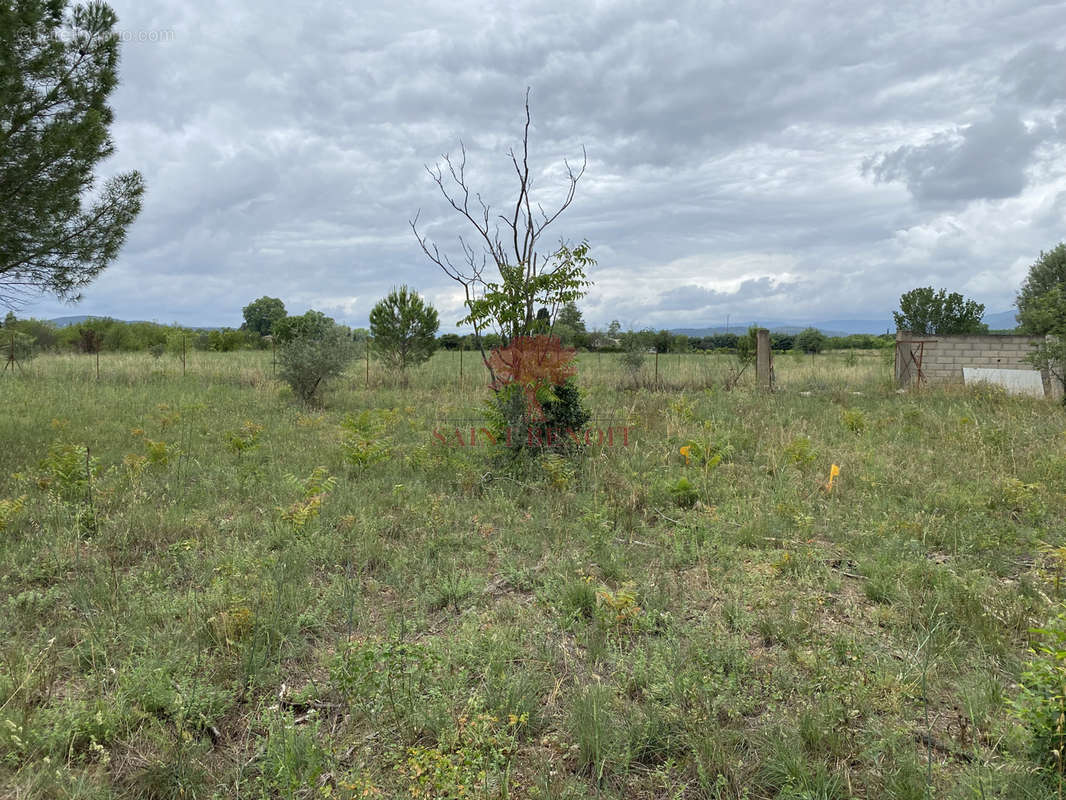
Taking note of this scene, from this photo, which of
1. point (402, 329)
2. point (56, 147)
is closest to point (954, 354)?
point (402, 329)

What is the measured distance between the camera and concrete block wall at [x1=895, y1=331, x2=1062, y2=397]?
15.8m

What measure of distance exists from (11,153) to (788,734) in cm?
1065

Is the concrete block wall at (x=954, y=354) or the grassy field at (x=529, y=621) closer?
the grassy field at (x=529, y=621)

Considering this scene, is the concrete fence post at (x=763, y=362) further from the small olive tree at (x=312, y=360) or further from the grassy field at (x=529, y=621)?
the small olive tree at (x=312, y=360)

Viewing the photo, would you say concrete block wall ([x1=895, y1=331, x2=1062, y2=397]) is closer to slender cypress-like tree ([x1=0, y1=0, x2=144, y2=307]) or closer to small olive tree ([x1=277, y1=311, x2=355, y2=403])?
small olive tree ([x1=277, y1=311, x2=355, y2=403])

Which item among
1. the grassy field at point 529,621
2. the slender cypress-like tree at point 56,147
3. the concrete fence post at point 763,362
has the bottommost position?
the grassy field at point 529,621

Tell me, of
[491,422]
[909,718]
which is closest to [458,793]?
[909,718]

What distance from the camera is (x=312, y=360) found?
1291 cm

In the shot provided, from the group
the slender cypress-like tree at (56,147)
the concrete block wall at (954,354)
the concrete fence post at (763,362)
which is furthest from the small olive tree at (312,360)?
A: the concrete block wall at (954,354)

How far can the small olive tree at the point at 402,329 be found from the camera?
18.8m

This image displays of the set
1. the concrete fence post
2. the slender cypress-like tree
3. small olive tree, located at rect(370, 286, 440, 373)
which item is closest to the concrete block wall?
the concrete fence post

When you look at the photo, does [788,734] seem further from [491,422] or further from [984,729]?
[491,422]

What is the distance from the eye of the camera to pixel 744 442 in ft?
26.8

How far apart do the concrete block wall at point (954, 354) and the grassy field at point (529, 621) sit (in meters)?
9.81
